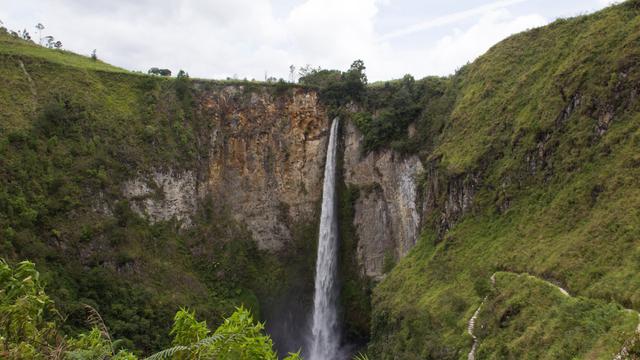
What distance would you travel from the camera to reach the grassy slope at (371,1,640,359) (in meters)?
15.5

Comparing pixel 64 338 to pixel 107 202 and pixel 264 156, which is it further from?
pixel 264 156

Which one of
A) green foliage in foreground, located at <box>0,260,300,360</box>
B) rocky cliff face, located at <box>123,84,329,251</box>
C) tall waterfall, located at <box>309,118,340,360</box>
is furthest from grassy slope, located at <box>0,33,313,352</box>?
green foliage in foreground, located at <box>0,260,300,360</box>

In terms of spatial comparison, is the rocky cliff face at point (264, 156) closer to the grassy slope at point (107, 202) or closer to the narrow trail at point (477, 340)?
the grassy slope at point (107, 202)

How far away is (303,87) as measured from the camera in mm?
43031

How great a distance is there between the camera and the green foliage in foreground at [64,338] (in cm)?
502

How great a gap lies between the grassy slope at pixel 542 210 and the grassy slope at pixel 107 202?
1399cm

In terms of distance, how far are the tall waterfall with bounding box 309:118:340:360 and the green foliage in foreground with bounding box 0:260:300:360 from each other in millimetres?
31586

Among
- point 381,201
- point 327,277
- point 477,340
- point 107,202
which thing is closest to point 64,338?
point 477,340

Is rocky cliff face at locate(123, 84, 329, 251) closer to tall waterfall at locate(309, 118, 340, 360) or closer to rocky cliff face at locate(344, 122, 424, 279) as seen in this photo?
tall waterfall at locate(309, 118, 340, 360)

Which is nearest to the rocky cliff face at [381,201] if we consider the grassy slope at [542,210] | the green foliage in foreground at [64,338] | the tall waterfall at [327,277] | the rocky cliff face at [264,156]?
the tall waterfall at [327,277]

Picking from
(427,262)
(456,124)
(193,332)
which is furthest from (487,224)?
(193,332)

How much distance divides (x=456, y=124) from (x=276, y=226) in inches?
659

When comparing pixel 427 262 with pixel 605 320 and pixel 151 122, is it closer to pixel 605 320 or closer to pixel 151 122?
pixel 605 320

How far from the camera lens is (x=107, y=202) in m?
35.1
